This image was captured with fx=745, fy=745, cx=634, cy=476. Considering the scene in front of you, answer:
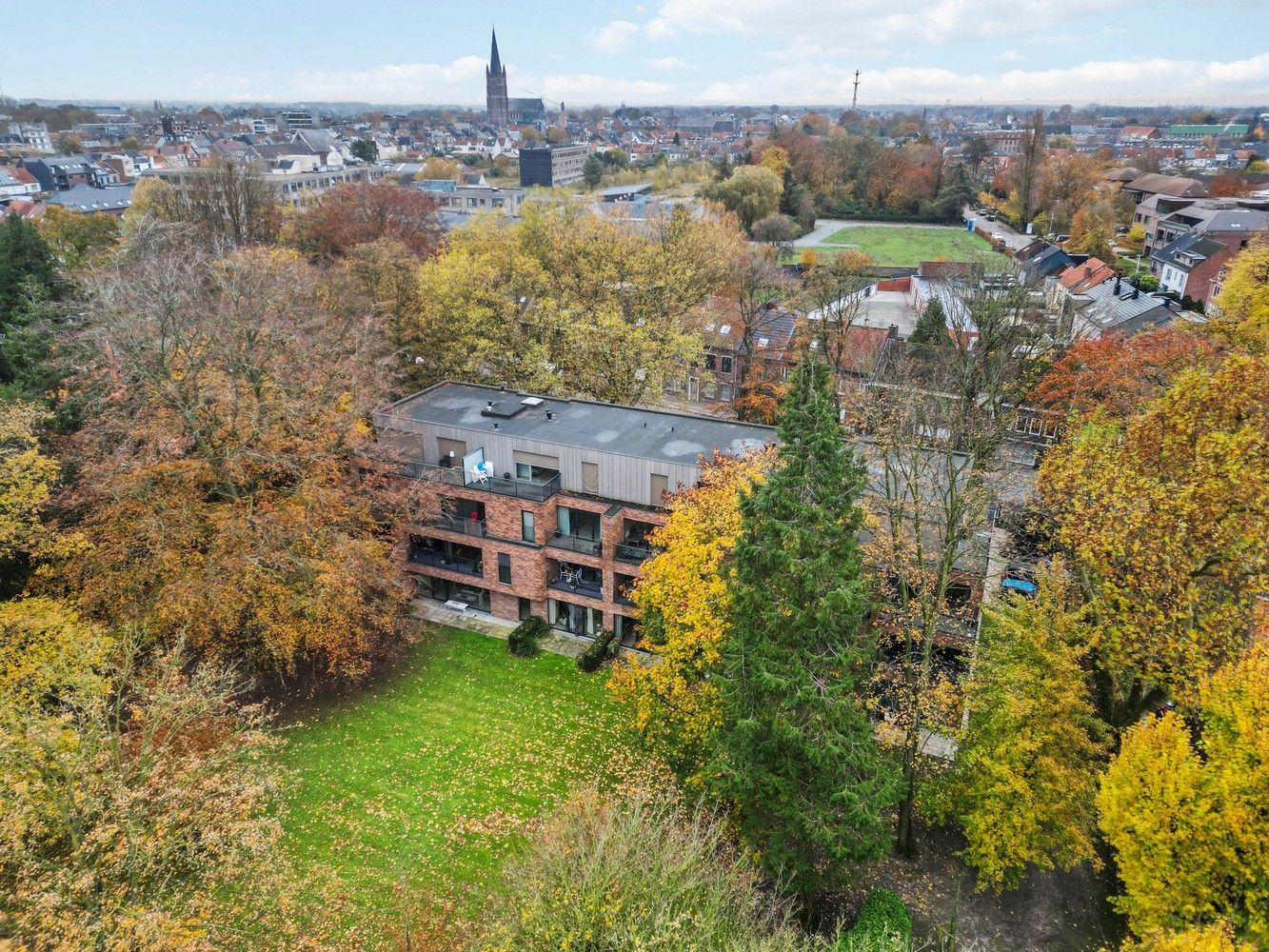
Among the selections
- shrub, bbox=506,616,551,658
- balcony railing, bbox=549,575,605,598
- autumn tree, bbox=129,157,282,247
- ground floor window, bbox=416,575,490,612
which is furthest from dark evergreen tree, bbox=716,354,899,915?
autumn tree, bbox=129,157,282,247

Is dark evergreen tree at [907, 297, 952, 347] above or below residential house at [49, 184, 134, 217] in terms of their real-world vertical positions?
below

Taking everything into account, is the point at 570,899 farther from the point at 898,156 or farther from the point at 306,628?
the point at 898,156

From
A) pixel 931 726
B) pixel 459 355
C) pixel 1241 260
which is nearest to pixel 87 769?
pixel 931 726

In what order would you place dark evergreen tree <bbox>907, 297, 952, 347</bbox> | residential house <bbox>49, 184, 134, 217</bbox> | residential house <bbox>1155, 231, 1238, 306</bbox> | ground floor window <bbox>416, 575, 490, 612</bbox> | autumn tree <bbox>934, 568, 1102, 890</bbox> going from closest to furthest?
autumn tree <bbox>934, 568, 1102, 890</bbox> → ground floor window <bbox>416, 575, 490, 612</bbox> → dark evergreen tree <bbox>907, 297, 952, 347</bbox> → residential house <bbox>1155, 231, 1238, 306</bbox> → residential house <bbox>49, 184, 134, 217</bbox>

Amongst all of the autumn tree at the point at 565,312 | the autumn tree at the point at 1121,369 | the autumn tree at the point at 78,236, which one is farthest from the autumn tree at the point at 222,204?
the autumn tree at the point at 1121,369

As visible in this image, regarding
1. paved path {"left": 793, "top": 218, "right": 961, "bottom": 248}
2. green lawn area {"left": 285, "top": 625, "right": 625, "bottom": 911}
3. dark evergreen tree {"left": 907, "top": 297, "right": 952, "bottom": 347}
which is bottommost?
green lawn area {"left": 285, "top": 625, "right": 625, "bottom": 911}

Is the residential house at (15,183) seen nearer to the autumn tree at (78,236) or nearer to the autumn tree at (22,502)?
the autumn tree at (78,236)

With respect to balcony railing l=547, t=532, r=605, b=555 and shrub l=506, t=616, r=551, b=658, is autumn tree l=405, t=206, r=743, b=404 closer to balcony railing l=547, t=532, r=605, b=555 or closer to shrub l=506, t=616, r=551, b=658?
balcony railing l=547, t=532, r=605, b=555
